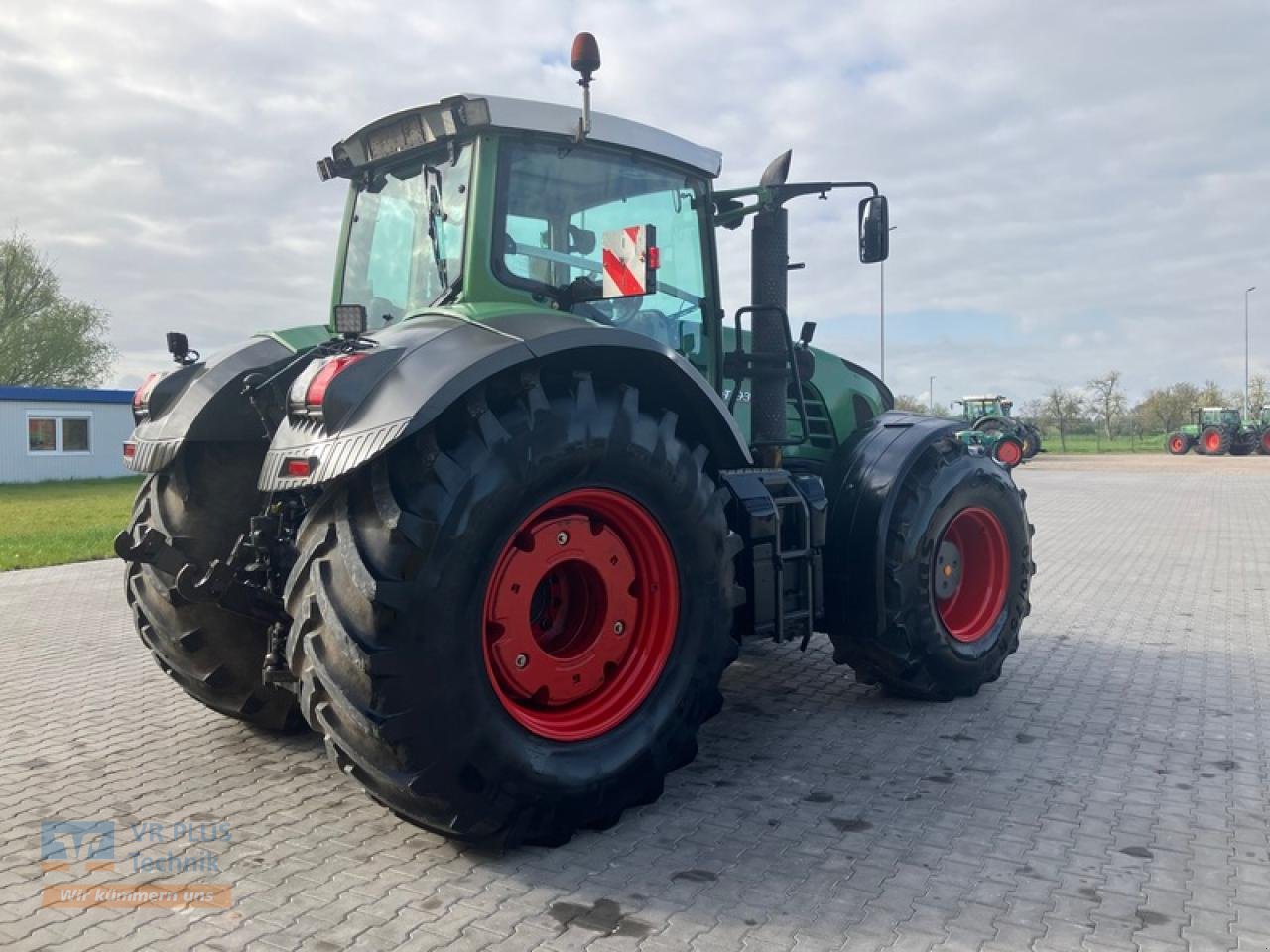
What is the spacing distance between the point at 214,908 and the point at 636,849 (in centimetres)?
131

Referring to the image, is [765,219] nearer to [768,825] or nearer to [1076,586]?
[768,825]

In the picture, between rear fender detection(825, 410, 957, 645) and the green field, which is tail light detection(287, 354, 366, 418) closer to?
rear fender detection(825, 410, 957, 645)

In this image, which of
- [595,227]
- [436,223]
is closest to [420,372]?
[436,223]

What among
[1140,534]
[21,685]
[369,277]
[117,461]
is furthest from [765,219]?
[117,461]

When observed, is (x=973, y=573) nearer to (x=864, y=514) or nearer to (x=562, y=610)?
(x=864, y=514)

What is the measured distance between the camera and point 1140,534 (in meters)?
13.5

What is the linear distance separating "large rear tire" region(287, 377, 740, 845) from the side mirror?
1892 millimetres

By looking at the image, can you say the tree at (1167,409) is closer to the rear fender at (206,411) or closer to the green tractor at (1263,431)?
the green tractor at (1263,431)

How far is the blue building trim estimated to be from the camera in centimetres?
2806

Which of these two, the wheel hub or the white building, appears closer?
the wheel hub

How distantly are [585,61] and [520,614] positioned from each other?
216cm

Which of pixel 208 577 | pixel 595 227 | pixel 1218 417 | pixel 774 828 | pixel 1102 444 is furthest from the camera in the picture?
pixel 1102 444

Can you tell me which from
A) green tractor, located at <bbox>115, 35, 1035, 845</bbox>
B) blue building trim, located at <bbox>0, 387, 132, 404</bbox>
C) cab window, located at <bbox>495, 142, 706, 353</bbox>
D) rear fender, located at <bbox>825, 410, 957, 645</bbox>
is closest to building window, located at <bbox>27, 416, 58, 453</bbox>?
blue building trim, located at <bbox>0, 387, 132, 404</bbox>

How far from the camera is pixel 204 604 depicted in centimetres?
424
